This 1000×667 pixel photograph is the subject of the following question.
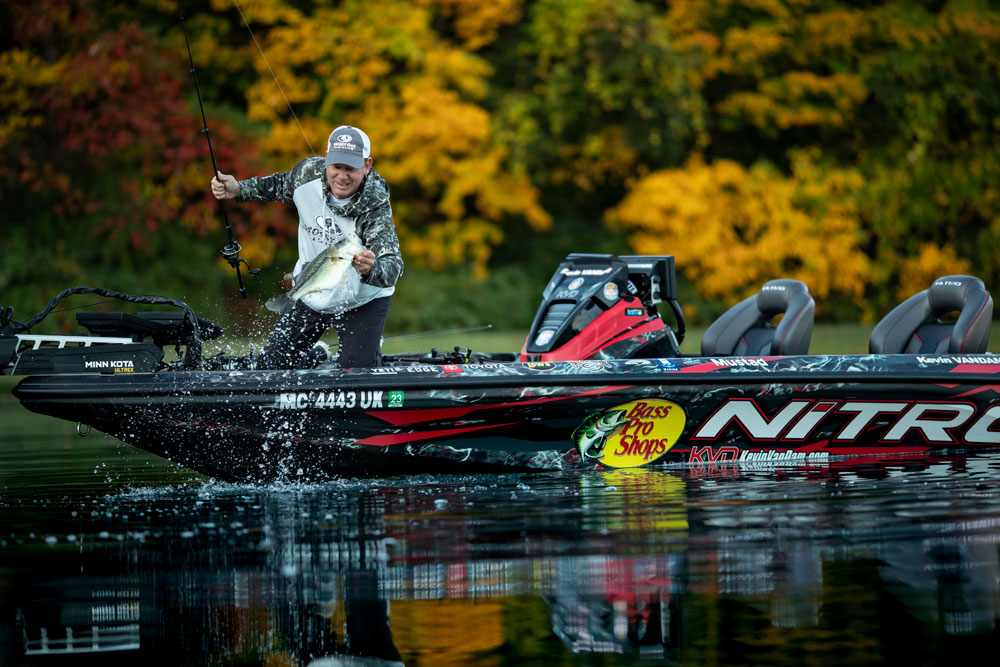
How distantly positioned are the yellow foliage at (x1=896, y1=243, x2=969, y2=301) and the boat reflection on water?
1898 cm

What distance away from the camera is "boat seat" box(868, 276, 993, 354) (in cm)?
862

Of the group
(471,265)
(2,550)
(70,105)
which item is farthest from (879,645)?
(471,265)

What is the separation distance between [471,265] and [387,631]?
20929 mm

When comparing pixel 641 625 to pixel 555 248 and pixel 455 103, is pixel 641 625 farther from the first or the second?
pixel 555 248

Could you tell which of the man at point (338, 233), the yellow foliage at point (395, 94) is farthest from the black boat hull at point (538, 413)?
the yellow foliage at point (395, 94)

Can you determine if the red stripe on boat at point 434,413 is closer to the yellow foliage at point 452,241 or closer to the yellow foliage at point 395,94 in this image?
the yellow foliage at point 395,94

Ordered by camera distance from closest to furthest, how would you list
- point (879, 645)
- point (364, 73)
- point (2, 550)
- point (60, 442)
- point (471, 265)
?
point (879, 645)
point (2, 550)
point (60, 442)
point (364, 73)
point (471, 265)

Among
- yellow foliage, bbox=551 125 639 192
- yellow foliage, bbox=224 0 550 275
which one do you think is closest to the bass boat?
yellow foliage, bbox=224 0 550 275

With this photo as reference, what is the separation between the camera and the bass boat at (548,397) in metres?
7.36

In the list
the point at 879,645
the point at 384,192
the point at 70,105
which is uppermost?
the point at 70,105

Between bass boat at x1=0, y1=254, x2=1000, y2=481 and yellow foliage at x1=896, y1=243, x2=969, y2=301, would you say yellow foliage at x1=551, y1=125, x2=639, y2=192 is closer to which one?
yellow foliage at x1=896, y1=243, x2=969, y2=301

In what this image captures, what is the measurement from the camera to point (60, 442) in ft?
36.0

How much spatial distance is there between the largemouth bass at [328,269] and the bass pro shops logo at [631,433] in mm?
1603

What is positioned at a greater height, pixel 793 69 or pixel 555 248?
pixel 793 69
